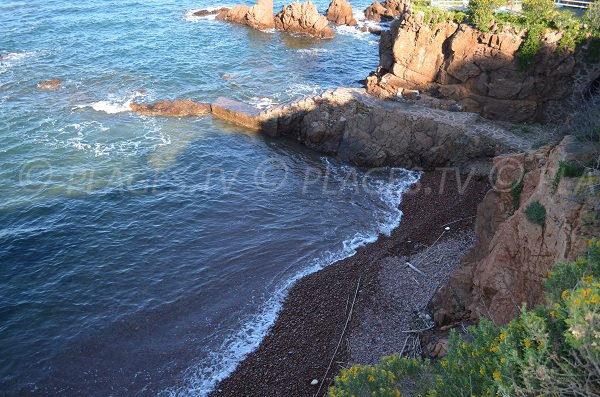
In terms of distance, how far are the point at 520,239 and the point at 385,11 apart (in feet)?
179

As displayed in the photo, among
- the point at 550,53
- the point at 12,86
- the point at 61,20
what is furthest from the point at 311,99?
the point at 61,20

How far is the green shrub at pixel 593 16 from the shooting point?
3189 cm

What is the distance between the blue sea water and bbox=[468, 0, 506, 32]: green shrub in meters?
12.7

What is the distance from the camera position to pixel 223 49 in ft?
175

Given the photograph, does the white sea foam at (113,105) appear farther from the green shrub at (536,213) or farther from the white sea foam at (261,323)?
the green shrub at (536,213)

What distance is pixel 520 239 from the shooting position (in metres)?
16.3

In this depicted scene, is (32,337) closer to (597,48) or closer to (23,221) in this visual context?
(23,221)

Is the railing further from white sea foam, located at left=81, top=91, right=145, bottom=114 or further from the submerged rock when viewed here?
the submerged rock

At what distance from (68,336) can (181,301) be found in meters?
4.93

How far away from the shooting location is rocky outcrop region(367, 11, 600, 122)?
33.2 metres

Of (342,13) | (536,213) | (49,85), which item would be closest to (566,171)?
(536,213)

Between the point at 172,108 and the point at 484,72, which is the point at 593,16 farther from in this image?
the point at 172,108

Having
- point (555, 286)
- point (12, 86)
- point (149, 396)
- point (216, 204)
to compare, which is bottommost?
point (149, 396)

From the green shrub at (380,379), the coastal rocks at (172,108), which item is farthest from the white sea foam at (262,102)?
the green shrub at (380,379)
